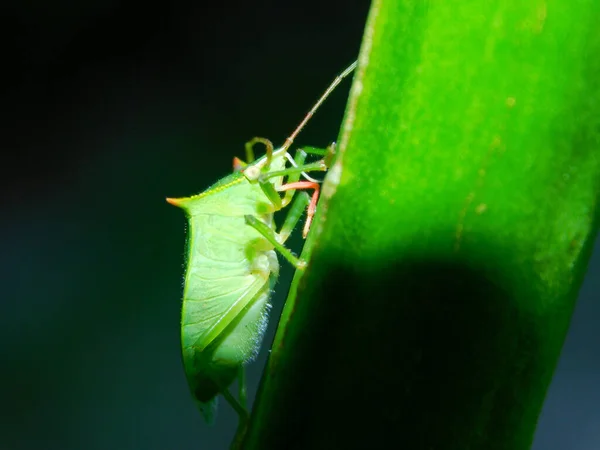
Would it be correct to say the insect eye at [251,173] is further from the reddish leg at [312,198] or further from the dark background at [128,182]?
the dark background at [128,182]

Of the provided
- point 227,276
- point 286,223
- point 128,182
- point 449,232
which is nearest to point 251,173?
point 286,223

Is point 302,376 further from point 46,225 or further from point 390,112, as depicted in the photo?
point 46,225

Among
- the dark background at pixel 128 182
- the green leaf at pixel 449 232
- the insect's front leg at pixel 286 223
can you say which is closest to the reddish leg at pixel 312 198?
the insect's front leg at pixel 286 223

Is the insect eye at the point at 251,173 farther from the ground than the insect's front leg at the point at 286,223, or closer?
farther from the ground

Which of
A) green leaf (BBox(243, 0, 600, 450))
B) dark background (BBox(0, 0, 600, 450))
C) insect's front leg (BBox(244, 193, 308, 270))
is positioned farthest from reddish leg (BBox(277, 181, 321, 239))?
dark background (BBox(0, 0, 600, 450))

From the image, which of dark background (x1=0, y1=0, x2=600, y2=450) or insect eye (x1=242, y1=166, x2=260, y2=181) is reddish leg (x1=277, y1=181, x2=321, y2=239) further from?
dark background (x1=0, y1=0, x2=600, y2=450)

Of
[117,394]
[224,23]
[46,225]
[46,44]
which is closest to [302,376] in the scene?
[117,394]
